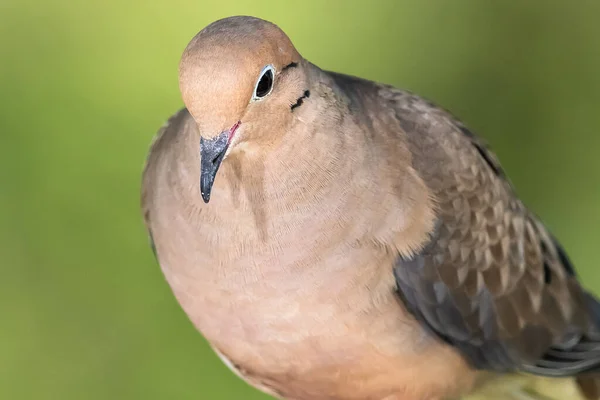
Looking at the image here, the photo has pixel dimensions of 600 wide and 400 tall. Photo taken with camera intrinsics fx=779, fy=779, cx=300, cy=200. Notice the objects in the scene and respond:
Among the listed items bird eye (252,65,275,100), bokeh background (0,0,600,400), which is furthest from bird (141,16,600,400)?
bokeh background (0,0,600,400)

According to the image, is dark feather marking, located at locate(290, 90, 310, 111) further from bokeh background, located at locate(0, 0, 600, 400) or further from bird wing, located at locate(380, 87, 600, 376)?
bokeh background, located at locate(0, 0, 600, 400)

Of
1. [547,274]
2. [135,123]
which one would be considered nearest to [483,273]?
[547,274]

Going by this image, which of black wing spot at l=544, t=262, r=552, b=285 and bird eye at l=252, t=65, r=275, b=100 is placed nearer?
bird eye at l=252, t=65, r=275, b=100

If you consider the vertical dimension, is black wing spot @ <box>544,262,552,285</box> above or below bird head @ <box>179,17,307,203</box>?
below

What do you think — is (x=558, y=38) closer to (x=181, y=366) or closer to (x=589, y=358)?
(x=589, y=358)

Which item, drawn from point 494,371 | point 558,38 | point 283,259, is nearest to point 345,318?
point 283,259

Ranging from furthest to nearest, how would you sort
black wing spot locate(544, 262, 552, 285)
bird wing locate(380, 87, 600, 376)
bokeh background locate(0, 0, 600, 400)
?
1. bokeh background locate(0, 0, 600, 400)
2. black wing spot locate(544, 262, 552, 285)
3. bird wing locate(380, 87, 600, 376)

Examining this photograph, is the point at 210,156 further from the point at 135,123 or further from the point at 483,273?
the point at 135,123
